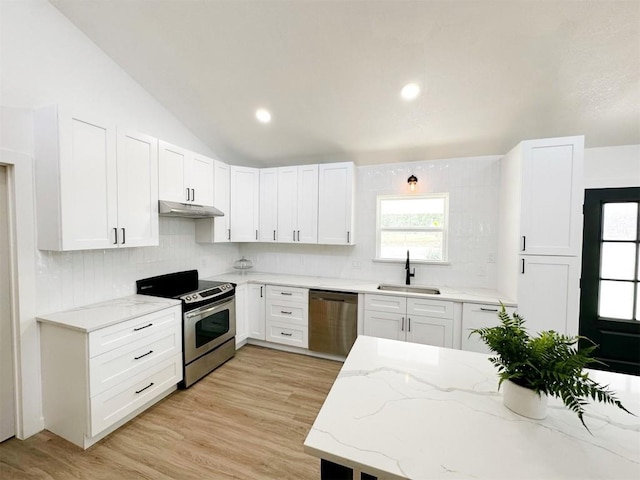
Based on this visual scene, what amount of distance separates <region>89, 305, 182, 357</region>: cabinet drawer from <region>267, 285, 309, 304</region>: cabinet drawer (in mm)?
1180

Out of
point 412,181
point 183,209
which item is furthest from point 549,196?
point 183,209

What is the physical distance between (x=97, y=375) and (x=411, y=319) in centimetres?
278

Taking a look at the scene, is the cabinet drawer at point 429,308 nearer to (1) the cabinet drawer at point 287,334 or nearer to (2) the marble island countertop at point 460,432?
(1) the cabinet drawer at point 287,334

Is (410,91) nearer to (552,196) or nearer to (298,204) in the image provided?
(552,196)

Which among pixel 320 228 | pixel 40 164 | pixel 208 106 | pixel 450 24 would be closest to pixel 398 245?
pixel 320 228

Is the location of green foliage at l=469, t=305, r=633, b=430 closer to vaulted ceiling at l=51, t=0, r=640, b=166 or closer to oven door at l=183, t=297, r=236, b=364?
vaulted ceiling at l=51, t=0, r=640, b=166

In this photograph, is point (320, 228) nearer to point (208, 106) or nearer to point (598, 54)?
point (208, 106)

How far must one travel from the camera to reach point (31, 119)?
200 centimetres

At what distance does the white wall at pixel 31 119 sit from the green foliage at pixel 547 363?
9.84 feet

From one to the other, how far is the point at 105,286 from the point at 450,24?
11.9 ft

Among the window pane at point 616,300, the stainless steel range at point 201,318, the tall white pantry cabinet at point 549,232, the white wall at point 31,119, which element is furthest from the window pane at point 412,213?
the white wall at point 31,119

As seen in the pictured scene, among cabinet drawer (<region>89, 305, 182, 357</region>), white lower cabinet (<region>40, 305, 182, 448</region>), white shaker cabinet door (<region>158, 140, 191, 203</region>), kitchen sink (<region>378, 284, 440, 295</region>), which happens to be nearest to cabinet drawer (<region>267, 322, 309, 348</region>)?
kitchen sink (<region>378, 284, 440, 295</region>)

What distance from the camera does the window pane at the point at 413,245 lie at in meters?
3.44

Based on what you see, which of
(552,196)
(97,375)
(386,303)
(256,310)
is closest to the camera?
(97,375)
